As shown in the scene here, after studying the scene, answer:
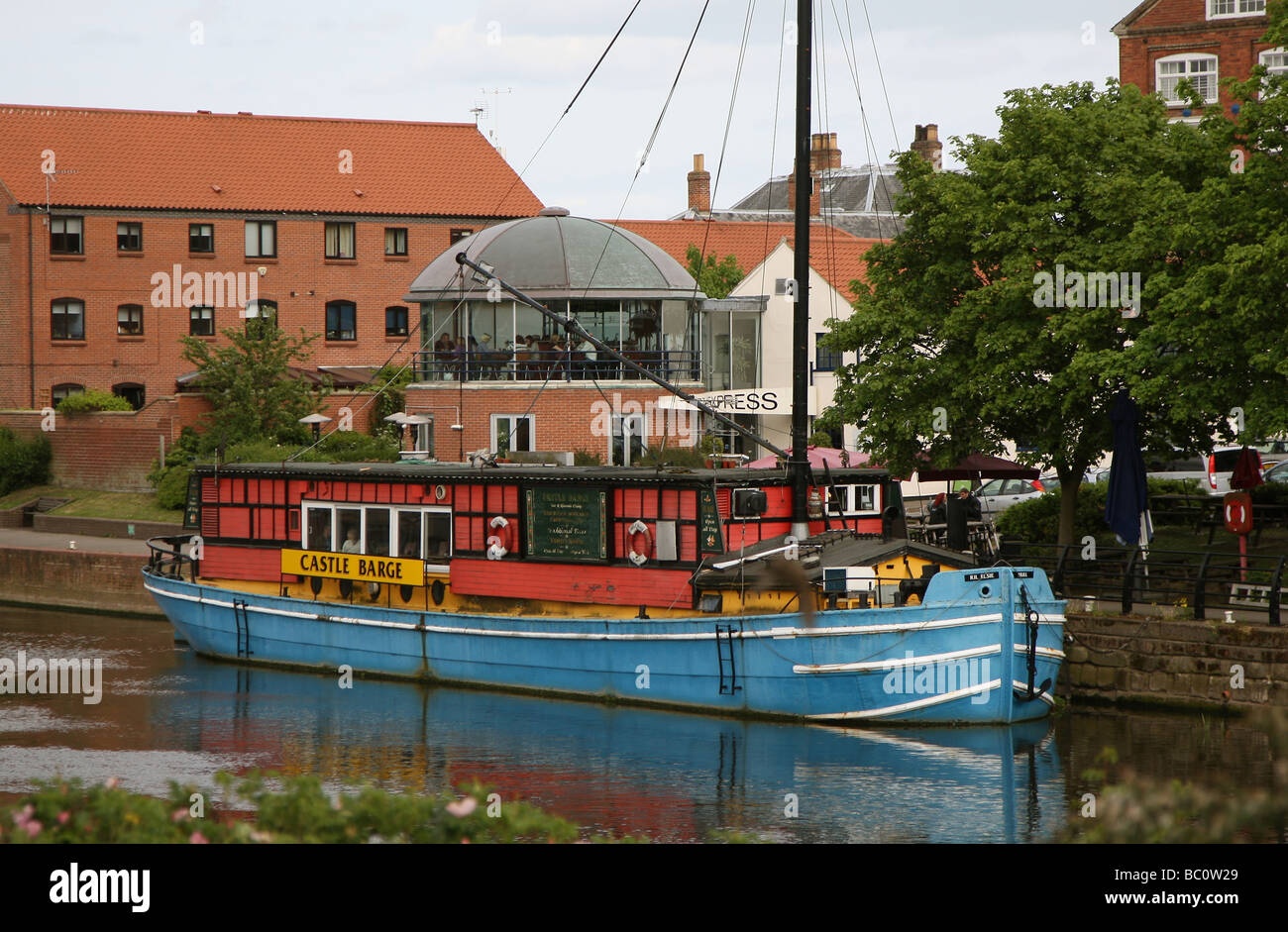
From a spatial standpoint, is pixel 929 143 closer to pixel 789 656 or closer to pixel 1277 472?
pixel 1277 472

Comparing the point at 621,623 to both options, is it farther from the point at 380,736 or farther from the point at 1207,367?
the point at 1207,367

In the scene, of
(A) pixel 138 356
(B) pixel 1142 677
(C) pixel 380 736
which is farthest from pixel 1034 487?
(A) pixel 138 356

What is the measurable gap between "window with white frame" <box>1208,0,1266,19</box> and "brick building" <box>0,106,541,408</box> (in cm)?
2453

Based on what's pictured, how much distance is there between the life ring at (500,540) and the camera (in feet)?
89.9

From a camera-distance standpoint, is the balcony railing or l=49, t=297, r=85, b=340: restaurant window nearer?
the balcony railing

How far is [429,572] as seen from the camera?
2853 cm

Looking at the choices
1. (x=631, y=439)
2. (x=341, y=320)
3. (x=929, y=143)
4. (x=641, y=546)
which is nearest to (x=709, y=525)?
(x=641, y=546)

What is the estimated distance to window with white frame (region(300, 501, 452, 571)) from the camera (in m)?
28.6

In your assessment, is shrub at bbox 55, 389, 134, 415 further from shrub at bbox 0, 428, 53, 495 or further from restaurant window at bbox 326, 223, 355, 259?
restaurant window at bbox 326, 223, 355, 259

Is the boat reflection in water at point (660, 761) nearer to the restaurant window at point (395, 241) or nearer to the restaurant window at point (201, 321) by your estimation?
the restaurant window at point (201, 321)

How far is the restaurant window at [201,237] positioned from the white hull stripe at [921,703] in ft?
124

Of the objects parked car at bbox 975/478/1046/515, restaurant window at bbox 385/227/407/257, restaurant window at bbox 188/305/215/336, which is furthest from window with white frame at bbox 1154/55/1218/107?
restaurant window at bbox 188/305/215/336

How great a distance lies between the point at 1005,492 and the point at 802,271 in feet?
54.1

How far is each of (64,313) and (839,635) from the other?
38079 millimetres
